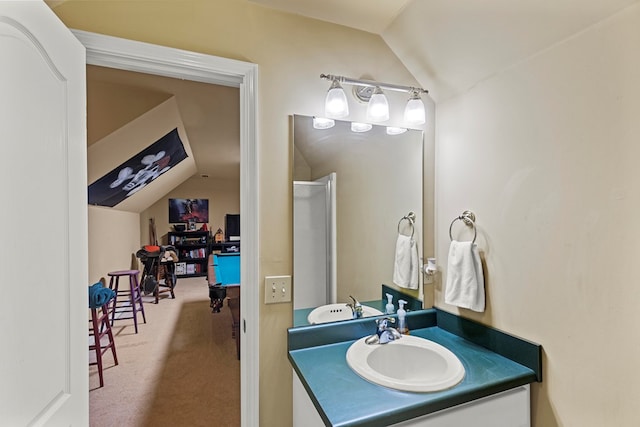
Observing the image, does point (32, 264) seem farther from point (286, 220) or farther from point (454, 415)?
point (454, 415)

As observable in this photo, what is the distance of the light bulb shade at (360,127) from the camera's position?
A: 5.02ft

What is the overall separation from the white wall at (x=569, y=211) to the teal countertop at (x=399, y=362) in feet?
0.31

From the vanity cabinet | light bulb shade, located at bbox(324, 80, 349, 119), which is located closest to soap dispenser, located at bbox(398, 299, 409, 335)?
the vanity cabinet

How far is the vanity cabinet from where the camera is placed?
3.34 feet

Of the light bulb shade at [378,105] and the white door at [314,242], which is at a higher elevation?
the light bulb shade at [378,105]

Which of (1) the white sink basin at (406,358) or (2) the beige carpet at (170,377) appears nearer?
(1) the white sink basin at (406,358)

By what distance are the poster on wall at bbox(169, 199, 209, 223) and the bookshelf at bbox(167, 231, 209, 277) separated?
35cm

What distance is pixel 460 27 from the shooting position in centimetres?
125

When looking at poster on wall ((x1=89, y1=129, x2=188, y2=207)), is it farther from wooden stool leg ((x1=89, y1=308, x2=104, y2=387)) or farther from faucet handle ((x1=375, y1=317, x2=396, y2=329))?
faucet handle ((x1=375, y1=317, x2=396, y2=329))

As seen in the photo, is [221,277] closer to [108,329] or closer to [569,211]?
[108,329]

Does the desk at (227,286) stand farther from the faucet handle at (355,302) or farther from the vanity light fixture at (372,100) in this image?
the vanity light fixture at (372,100)

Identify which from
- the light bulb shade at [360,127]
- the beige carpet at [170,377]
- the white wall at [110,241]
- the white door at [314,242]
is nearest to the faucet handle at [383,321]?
the white door at [314,242]

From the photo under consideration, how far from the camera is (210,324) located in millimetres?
4203

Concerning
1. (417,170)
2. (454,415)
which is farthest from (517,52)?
(454,415)
